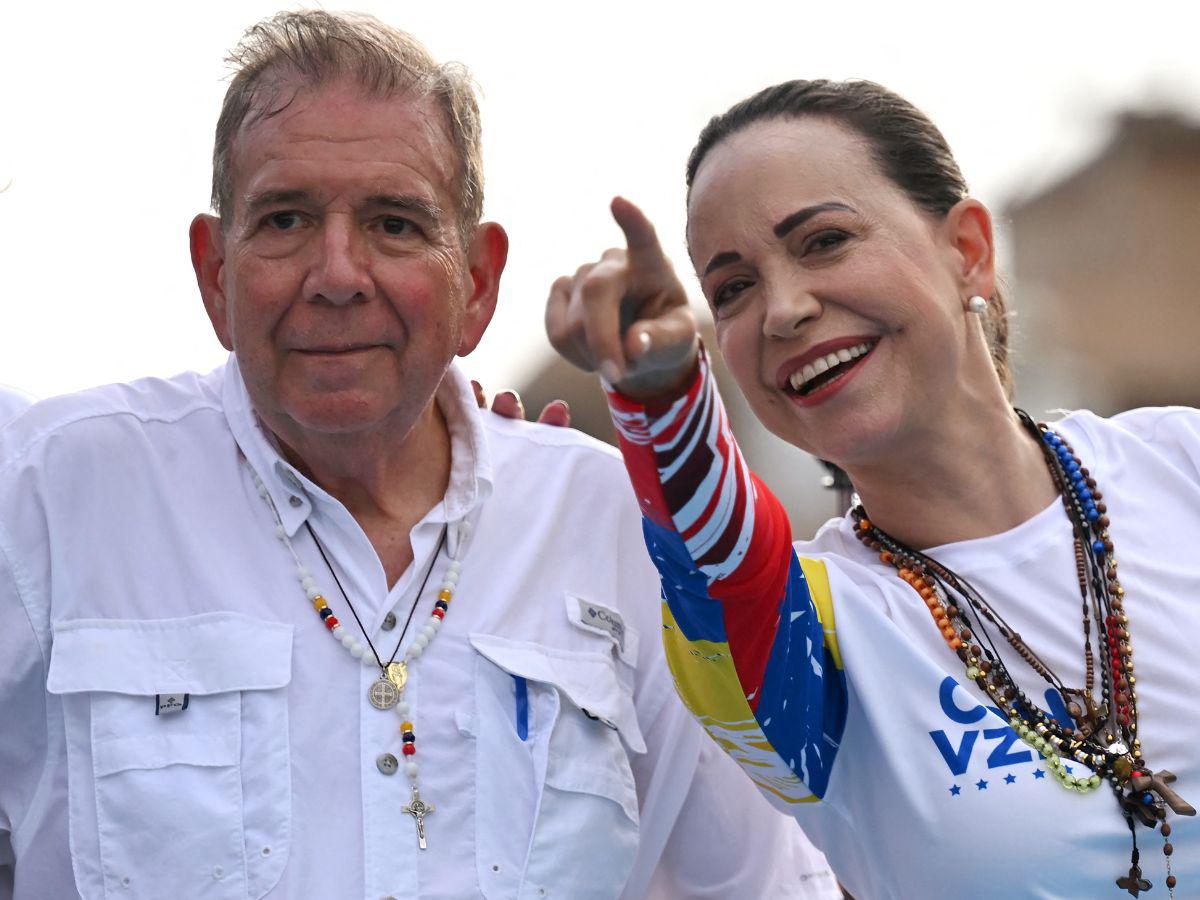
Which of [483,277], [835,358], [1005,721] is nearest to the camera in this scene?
[1005,721]

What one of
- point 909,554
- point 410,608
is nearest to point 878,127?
point 909,554

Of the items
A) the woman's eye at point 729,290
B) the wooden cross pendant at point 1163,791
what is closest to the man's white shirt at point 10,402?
the woman's eye at point 729,290

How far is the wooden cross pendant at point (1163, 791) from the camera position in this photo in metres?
2.39

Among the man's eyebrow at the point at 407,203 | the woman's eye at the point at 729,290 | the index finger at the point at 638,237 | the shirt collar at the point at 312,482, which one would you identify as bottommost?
the shirt collar at the point at 312,482

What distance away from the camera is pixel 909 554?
2.75m

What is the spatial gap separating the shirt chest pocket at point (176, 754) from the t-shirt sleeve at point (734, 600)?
0.69m

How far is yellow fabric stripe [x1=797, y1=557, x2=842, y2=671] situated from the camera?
255 cm

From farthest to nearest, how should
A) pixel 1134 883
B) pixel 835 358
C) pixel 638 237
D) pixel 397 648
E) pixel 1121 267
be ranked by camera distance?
pixel 1121 267, pixel 397 648, pixel 835 358, pixel 1134 883, pixel 638 237

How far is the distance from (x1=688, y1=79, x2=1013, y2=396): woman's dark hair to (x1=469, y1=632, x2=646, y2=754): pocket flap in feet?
2.89

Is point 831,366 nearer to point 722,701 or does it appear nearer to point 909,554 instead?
point 909,554

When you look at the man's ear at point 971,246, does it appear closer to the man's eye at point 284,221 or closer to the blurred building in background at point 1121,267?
the man's eye at point 284,221

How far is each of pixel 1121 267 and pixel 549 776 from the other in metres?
24.0

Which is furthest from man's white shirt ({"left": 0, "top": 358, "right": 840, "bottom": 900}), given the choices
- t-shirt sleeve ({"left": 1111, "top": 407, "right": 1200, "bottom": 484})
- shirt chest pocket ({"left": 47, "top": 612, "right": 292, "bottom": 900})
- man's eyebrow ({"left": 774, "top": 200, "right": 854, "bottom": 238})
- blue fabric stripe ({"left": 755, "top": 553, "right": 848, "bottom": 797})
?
t-shirt sleeve ({"left": 1111, "top": 407, "right": 1200, "bottom": 484})

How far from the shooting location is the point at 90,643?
2508 mm
